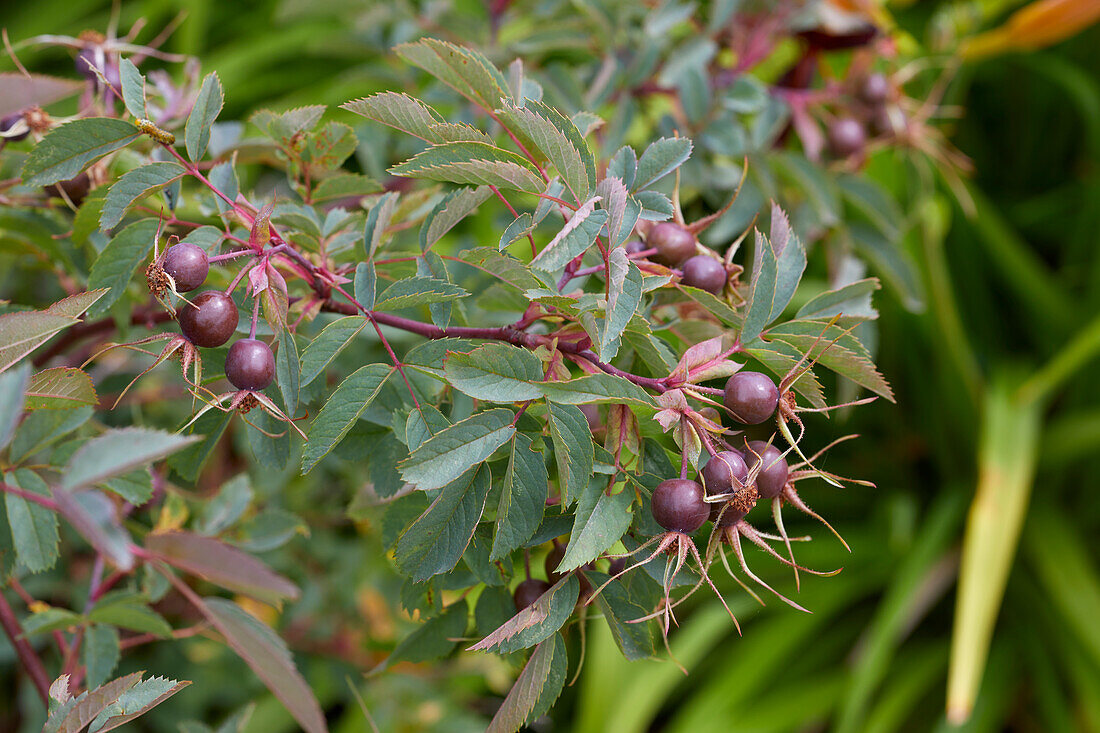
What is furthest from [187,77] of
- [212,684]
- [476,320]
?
[212,684]

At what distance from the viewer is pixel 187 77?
44 cm

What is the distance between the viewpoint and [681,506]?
246 millimetres

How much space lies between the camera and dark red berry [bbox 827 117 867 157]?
615mm

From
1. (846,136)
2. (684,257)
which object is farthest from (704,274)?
(846,136)

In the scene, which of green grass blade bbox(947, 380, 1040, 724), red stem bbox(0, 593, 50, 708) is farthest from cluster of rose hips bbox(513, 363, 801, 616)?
green grass blade bbox(947, 380, 1040, 724)

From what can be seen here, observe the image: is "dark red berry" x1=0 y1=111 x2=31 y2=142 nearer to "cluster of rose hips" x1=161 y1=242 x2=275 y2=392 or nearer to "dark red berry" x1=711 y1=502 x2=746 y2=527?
"cluster of rose hips" x1=161 y1=242 x2=275 y2=392

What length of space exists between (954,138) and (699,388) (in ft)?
3.81

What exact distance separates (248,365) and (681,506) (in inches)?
5.6

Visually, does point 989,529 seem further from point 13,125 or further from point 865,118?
point 13,125

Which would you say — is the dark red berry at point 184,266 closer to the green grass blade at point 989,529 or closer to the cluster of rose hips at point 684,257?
the cluster of rose hips at point 684,257

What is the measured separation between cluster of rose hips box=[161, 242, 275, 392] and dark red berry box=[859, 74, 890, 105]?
21.5 inches

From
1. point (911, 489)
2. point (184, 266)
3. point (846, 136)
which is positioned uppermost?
point (184, 266)

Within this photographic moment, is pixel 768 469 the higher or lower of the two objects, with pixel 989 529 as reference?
higher

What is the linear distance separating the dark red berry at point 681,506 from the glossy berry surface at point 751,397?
1.2 inches
